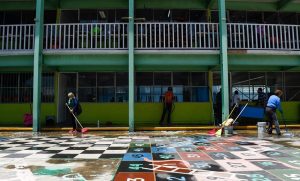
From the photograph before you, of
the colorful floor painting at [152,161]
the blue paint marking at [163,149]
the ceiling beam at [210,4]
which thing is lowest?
the colorful floor painting at [152,161]

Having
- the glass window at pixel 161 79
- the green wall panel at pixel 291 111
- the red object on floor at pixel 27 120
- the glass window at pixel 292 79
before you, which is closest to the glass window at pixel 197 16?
the glass window at pixel 161 79

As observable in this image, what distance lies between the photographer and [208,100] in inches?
636

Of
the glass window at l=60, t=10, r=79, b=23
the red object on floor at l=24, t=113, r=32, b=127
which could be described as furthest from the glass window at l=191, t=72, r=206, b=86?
the red object on floor at l=24, t=113, r=32, b=127

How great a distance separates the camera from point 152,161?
21.1 feet

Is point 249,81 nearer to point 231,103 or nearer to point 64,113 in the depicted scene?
point 231,103

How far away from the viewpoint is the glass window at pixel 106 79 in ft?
52.7

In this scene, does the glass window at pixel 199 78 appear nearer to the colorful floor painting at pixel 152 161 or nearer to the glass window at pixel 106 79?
the glass window at pixel 106 79

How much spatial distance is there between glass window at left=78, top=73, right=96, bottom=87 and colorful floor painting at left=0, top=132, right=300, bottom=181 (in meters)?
7.34

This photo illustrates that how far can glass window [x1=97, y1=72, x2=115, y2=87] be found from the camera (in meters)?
16.1

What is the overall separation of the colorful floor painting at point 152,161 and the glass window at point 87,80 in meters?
7.34

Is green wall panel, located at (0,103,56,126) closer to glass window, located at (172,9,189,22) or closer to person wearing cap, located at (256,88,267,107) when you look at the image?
glass window, located at (172,9,189,22)

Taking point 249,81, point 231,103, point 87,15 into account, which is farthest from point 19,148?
point 249,81

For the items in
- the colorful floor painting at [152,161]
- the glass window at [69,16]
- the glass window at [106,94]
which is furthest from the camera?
the glass window at [69,16]

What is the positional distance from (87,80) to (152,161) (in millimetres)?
10422
